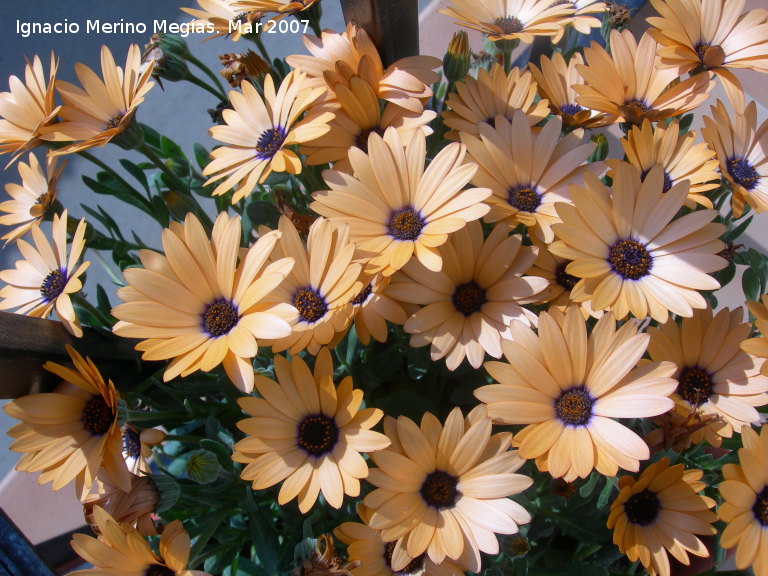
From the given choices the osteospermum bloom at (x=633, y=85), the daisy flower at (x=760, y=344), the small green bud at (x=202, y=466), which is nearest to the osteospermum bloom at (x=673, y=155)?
the osteospermum bloom at (x=633, y=85)

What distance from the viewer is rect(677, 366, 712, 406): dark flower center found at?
25.3 inches

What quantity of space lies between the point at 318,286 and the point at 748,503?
1.38 feet

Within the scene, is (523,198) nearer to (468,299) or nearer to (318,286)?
(468,299)

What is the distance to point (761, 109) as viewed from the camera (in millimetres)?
1227

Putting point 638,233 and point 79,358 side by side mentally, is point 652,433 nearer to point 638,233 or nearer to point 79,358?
point 638,233

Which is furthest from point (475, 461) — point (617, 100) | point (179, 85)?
point (179, 85)

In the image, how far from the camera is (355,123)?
669 millimetres

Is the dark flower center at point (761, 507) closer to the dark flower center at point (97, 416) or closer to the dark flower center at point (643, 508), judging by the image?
the dark flower center at point (643, 508)

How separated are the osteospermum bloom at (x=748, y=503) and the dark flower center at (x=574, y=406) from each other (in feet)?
0.38

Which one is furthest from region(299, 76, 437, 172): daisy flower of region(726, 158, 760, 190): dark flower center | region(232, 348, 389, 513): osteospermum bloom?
region(726, 158, 760, 190): dark flower center

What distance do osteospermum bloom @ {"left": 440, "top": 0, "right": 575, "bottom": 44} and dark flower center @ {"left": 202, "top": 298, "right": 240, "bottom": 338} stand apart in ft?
1.35

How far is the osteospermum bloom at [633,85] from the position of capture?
25.5 inches

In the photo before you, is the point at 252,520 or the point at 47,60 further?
the point at 47,60

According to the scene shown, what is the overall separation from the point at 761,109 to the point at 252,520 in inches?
47.1
